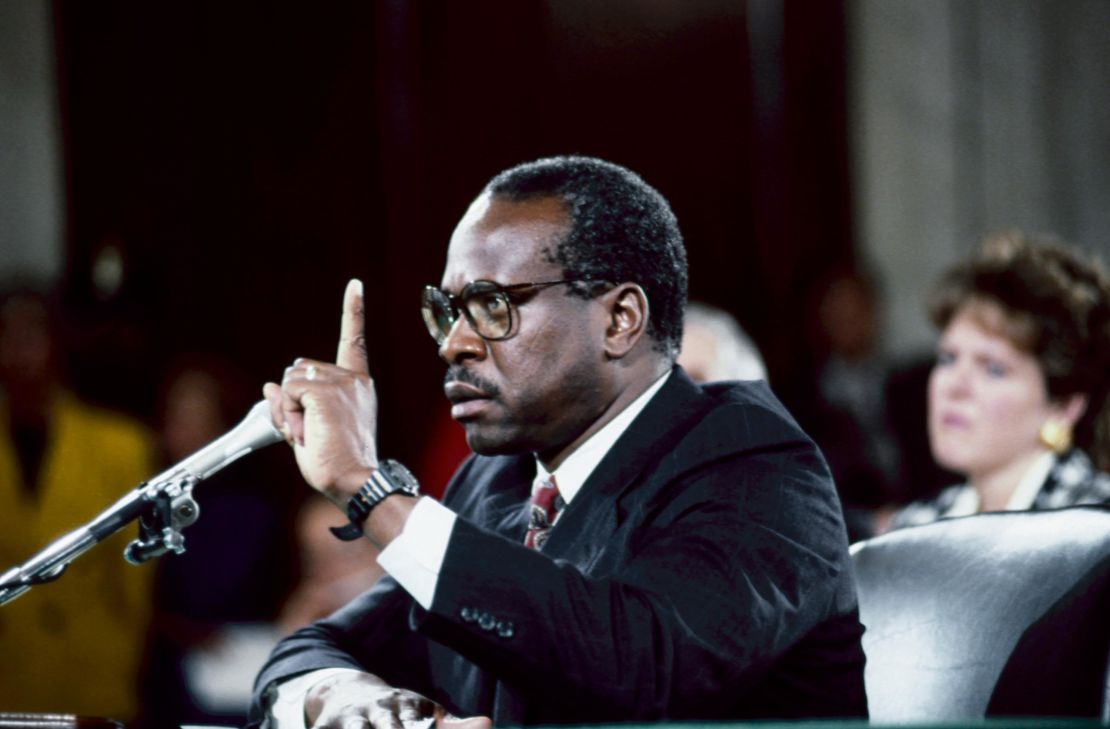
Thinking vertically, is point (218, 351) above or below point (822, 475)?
below

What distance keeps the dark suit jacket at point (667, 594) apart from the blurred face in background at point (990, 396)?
1591 mm

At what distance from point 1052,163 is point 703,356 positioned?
3222 mm

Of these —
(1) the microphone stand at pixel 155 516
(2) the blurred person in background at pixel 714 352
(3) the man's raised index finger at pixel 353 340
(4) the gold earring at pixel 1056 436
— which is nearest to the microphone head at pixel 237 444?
(1) the microphone stand at pixel 155 516

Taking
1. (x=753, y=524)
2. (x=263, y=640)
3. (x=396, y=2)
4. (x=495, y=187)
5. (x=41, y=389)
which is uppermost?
(x=396, y=2)

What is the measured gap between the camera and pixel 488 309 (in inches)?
79.1

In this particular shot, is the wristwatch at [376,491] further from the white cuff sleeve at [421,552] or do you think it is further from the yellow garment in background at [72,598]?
the yellow garment in background at [72,598]

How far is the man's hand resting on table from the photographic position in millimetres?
1865

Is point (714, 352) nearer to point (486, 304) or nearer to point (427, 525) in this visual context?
point (486, 304)

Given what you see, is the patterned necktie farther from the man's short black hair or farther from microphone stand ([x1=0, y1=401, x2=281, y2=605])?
microphone stand ([x1=0, y1=401, x2=281, y2=605])

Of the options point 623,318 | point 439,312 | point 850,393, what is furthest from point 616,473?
point 850,393

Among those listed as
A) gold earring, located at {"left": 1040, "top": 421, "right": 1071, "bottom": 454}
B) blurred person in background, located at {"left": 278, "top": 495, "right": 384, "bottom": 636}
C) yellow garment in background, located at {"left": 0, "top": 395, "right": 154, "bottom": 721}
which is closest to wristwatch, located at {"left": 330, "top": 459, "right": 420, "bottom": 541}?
gold earring, located at {"left": 1040, "top": 421, "right": 1071, "bottom": 454}

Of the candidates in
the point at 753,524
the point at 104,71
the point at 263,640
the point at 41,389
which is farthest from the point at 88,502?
the point at 753,524

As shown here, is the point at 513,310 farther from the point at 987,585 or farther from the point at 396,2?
the point at 396,2

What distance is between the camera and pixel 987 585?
216 centimetres
